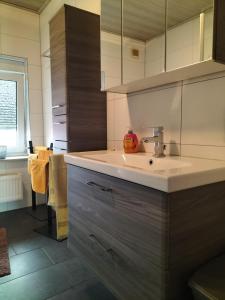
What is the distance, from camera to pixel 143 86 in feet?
4.41

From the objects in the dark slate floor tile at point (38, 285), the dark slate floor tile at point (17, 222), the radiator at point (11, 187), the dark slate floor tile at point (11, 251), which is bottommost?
the dark slate floor tile at point (38, 285)

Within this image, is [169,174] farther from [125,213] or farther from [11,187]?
[11,187]

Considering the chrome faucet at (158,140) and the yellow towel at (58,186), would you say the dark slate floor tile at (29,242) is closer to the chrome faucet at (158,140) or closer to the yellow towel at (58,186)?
the yellow towel at (58,186)

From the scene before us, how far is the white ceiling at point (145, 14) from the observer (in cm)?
98

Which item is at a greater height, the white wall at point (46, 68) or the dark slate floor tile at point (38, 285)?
the white wall at point (46, 68)

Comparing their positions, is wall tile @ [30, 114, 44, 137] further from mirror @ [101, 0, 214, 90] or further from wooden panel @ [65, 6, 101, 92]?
mirror @ [101, 0, 214, 90]

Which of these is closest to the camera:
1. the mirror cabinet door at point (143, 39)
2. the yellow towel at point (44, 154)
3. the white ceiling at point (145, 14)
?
the white ceiling at point (145, 14)

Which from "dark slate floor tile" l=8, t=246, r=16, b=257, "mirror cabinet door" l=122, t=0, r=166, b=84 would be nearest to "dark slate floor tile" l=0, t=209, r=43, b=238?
"dark slate floor tile" l=8, t=246, r=16, b=257

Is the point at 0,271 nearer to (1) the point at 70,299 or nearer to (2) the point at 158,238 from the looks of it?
(1) the point at 70,299

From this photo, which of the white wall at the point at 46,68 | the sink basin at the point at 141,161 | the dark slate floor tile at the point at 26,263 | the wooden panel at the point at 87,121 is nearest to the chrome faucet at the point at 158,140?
the sink basin at the point at 141,161

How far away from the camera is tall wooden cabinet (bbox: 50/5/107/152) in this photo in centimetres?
166

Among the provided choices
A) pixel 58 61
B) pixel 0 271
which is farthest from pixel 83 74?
pixel 0 271

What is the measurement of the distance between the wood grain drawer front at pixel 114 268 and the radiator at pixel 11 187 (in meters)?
1.55

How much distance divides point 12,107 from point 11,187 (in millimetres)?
972
